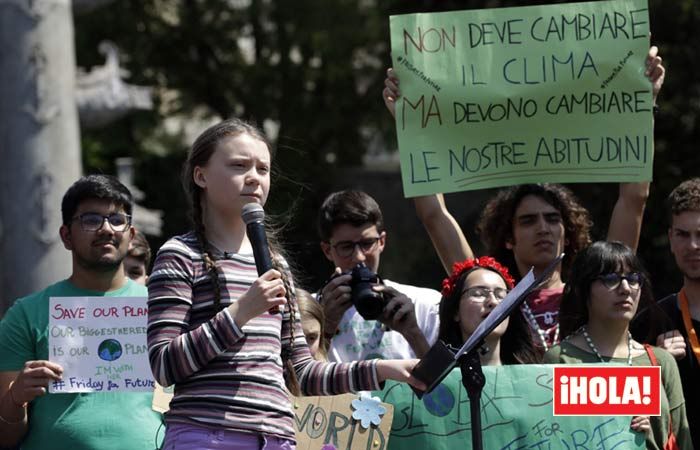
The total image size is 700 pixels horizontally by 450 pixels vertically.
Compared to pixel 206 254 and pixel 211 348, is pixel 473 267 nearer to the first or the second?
pixel 206 254

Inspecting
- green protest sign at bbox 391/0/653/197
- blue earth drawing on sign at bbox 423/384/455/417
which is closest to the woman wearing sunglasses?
blue earth drawing on sign at bbox 423/384/455/417

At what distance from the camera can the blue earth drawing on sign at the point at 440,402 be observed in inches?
191

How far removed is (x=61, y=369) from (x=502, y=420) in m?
1.60

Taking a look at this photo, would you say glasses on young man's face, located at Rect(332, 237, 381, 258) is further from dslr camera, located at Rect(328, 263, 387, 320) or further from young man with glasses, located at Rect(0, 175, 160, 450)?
young man with glasses, located at Rect(0, 175, 160, 450)

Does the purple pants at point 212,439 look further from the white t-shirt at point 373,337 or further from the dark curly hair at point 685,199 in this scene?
the dark curly hair at point 685,199

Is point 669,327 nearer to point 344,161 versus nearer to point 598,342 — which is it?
point 598,342

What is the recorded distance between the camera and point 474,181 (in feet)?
18.2

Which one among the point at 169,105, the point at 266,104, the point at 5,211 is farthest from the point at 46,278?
the point at 169,105

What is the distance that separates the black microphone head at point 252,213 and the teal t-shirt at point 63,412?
1374mm

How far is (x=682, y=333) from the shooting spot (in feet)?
16.8

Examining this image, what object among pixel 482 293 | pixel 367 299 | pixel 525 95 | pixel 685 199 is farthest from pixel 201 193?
pixel 685 199

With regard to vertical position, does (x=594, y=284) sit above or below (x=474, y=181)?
below

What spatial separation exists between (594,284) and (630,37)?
1274 mm

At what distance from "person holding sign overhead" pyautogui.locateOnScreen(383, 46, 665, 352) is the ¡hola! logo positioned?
595 millimetres
